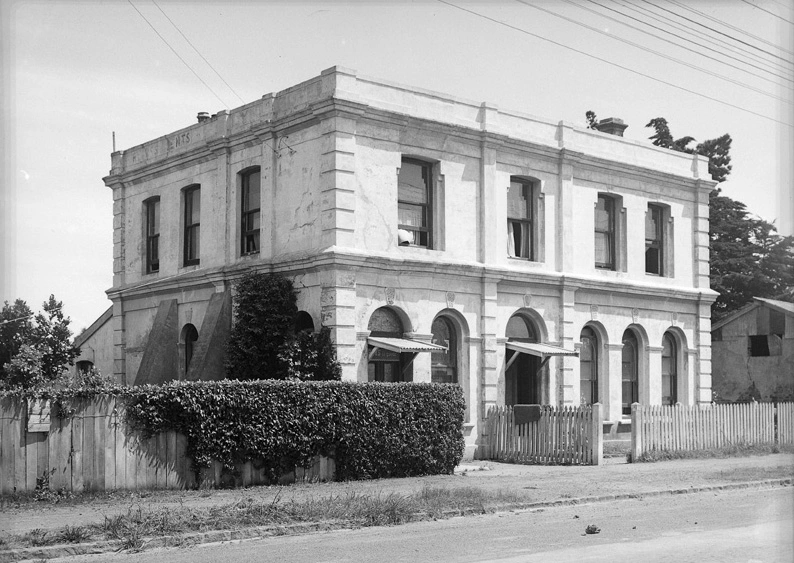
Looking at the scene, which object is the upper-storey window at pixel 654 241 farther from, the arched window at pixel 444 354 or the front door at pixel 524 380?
the arched window at pixel 444 354

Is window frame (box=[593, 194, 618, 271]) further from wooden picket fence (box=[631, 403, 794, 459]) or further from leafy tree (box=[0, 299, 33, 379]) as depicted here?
leafy tree (box=[0, 299, 33, 379])

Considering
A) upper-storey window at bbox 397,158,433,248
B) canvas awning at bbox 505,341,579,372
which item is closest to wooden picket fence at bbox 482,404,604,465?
canvas awning at bbox 505,341,579,372

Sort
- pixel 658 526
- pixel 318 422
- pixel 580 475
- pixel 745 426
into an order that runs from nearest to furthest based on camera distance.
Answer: pixel 658 526
pixel 318 422
pixel 580 475
pixel 745 426

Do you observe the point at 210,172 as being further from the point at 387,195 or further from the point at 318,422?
the point at 318,422

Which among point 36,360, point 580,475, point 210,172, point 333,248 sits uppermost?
point 210,172

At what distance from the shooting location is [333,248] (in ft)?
71.5

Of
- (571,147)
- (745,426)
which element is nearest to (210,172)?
(571,147)

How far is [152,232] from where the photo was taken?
29.1m

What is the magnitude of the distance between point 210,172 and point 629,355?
1281 centimetres

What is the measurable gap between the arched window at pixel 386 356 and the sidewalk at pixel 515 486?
2.62 m

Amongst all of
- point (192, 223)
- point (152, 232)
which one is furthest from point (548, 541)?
point (152, 232)

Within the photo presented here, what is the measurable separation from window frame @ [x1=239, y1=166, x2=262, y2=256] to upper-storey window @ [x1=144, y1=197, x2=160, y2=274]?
14.9 ft

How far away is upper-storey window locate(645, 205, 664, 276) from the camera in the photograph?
29.9 meters

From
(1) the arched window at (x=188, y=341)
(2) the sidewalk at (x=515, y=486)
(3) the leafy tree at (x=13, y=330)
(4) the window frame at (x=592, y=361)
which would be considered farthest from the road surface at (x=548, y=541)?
(3) the leafy tree at (x=13, y=330)
